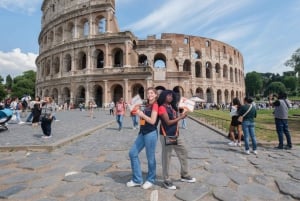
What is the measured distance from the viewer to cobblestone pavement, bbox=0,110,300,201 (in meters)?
3.29

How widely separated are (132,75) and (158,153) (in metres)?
24.5

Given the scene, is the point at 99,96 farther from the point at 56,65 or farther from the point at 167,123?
the point at 167,123

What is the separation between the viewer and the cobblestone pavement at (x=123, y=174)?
10.8 feet

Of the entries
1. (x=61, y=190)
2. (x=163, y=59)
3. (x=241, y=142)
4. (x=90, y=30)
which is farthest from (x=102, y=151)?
(x=163, y=59)

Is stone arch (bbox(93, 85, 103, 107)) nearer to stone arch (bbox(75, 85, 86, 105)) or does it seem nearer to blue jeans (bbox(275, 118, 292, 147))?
stone arch (bbox(75, 85, 86, 105))

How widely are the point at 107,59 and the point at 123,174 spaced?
28.3 meters

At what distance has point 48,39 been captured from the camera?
129 ft

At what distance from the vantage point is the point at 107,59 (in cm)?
3120

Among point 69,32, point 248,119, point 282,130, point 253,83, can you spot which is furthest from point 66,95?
point 253,83

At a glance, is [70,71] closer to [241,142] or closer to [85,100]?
[85,100]

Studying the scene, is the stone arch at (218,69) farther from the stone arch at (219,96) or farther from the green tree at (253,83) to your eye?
the green tree at (253,83)

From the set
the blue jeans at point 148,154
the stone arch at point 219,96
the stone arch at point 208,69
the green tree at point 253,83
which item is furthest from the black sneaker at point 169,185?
the green tree at point 253,83

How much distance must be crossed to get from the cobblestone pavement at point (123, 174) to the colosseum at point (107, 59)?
23.9 meters

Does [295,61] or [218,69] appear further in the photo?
[218,69]
